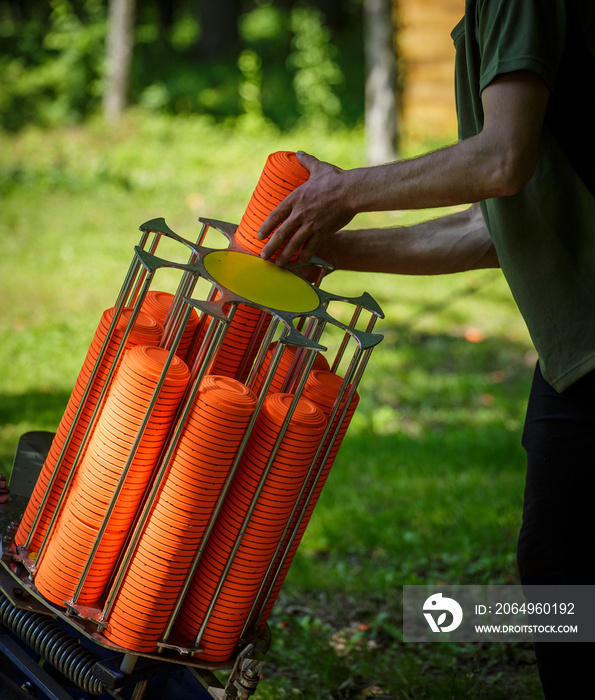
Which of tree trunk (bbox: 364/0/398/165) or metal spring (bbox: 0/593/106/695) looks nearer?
metal spring (bbox: 0/593/106/695)

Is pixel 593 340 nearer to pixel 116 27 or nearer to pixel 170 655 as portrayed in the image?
pixel 170 655

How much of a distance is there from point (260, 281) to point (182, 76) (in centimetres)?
1433

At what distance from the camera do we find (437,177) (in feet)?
5.89

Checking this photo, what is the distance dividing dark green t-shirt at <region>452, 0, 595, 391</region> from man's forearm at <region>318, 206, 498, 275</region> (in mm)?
328

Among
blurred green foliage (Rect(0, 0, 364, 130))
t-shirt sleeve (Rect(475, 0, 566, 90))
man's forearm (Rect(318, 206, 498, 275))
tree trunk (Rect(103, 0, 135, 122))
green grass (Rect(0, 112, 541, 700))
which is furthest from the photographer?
blurred green foliage (Rect(0, 0, 364, 130))

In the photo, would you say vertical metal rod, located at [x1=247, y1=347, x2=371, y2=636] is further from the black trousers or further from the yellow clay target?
the black trousers

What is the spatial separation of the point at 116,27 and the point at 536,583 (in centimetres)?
1167

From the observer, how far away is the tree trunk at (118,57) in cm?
1174

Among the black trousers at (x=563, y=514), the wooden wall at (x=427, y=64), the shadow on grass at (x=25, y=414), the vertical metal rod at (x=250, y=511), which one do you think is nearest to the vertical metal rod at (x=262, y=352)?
the vertical metal rod at (x=250, y=511)

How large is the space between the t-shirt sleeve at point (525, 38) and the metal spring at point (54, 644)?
1.64 metres

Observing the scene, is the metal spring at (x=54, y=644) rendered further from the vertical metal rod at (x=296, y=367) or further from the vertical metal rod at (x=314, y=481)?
the vertical metal rod at (x=296, y=367)

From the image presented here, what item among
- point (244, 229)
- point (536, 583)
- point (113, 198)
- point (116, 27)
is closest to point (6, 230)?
point (113, 198)

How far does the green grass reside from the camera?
3154 mm

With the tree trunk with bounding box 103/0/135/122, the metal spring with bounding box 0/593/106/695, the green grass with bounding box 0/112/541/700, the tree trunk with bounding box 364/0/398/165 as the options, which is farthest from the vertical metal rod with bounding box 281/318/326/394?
the tree trunk with bounding box 103/0/135/122
